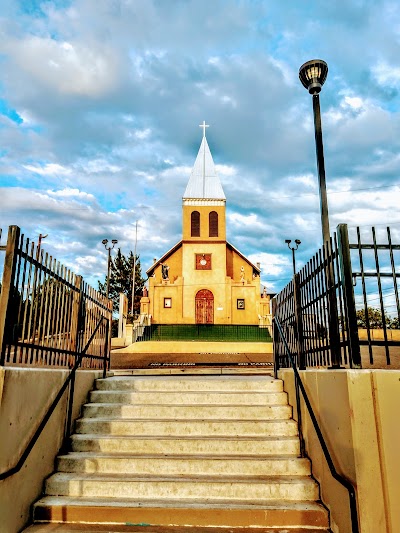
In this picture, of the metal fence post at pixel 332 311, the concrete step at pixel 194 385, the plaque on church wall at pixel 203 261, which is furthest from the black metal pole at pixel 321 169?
the plaque on church wall at pixel 203 261

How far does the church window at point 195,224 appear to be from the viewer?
129ft

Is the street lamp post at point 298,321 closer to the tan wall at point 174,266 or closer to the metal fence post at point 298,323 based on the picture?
the metal fence post at point 298,323

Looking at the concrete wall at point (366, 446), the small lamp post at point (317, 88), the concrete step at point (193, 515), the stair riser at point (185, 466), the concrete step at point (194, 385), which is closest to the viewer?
the concrete wall at point (366, 446)

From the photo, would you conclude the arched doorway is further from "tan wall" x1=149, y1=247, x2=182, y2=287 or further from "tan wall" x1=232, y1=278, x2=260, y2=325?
"tan wall" x1=149, y1=247, x2=182, y2=287

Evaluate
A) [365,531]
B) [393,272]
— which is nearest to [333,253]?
[393,272]

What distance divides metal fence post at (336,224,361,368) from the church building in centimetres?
3205

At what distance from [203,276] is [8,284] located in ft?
112

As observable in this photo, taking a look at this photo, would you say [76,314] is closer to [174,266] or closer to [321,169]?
[321,169]

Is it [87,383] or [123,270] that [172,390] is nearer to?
[87,383]

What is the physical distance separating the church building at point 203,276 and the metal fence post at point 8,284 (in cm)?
3246

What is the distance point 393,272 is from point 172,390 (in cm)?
345

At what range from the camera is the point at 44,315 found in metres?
4.77

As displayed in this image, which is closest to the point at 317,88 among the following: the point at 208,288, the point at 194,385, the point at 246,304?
the point at 194,385

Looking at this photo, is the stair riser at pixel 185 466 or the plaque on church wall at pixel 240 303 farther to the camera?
the plaque on church wall at pixel 240 303
